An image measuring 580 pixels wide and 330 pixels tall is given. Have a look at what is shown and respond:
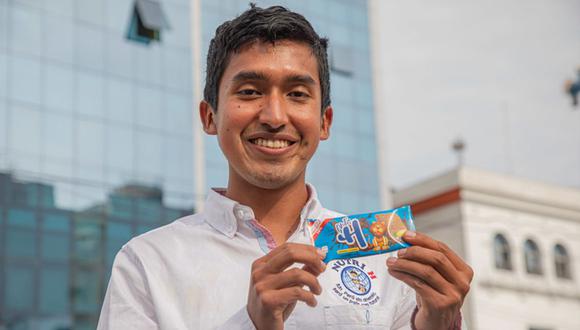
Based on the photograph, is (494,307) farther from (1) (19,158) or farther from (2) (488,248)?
(1) (19,158)

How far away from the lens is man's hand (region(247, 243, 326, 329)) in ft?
7.72

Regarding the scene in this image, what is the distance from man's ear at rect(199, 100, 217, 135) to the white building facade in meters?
31.3

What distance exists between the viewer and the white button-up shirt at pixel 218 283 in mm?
2752

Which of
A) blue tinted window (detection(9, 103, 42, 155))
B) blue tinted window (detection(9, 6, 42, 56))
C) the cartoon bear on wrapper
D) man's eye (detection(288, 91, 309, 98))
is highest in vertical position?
blue tinted window (detection(9, 6, 42, 56))

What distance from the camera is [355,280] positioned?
9.52ft

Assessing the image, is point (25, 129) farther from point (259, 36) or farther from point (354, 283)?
point (354, 283)

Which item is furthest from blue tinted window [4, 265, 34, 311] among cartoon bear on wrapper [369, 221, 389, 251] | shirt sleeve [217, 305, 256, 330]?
cartoon bear on wrapper [369, 221, 389, 251]

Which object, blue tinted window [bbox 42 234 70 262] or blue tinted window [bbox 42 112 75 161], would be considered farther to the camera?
blue tinted window [bbox 42 112 75 161]

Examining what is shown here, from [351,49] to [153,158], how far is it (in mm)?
11539

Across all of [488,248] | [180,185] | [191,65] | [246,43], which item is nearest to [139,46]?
[191,65]

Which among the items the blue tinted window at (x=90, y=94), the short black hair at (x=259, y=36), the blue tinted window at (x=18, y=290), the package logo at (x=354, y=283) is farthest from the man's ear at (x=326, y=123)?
the blue tinted window at (x=90, y=94)

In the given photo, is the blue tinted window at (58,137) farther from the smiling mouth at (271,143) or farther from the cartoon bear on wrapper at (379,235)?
the cartoon bear on wrapper at (379,235)

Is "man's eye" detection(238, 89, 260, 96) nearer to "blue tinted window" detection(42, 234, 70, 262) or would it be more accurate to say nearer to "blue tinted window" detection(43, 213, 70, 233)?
"blue tinted window" detection(42, 234, 70, 262)

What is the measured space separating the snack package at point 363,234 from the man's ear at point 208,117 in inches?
28.6
